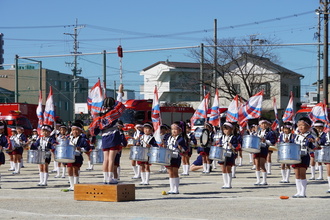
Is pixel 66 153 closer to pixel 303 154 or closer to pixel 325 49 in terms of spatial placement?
pixel 303 154

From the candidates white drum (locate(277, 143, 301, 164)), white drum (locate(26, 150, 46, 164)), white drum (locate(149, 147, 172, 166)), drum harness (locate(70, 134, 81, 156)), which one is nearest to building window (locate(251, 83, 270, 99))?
white drum (locate(26, 150, 46, 164))

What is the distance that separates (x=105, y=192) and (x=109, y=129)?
5.76 ft

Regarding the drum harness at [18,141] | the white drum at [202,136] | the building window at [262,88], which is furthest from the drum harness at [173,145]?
the building window at [262,88]

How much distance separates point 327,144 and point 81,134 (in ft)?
19.1

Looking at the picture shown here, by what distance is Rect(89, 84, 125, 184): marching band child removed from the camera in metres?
13.4

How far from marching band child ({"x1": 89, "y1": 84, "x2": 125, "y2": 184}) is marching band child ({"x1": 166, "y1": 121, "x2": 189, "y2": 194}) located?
1249mm

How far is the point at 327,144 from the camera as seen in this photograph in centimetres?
1345

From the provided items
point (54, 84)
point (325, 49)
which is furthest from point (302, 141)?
point (54, 84)

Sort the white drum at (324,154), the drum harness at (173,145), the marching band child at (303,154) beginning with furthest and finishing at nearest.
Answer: the drum harness at (173,145) < the white drum at (324,154) < the marching band child at (303,154)

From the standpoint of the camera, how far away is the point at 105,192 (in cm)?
1226

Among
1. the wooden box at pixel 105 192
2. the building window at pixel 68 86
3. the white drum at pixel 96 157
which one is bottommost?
the wooden box at pixel 105 192

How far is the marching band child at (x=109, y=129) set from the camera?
43.8 feet

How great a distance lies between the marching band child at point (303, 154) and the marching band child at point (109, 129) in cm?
375

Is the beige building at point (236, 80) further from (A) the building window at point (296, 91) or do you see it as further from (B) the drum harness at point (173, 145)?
(B) the drum harness at point (173, 145)
